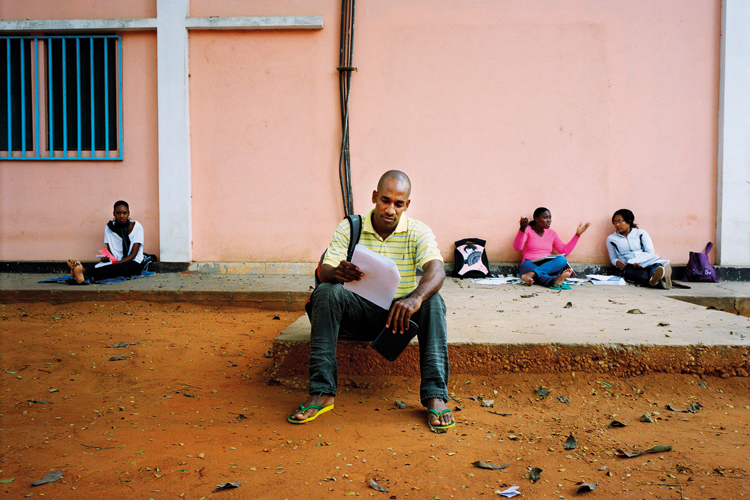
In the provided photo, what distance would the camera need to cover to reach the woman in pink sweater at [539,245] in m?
6.10

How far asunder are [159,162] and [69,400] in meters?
4.63

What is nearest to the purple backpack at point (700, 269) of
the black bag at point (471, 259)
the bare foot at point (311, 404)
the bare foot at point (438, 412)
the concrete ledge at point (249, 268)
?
the concrete ledge at point (249, 268)

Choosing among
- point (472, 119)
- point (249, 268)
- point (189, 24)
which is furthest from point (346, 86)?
point (249, 268)

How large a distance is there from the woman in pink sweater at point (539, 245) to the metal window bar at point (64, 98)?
18.5ft

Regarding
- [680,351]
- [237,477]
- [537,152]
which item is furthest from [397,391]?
[537,152]

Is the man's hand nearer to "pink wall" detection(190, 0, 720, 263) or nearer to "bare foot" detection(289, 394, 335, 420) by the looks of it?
"bare foot" detection(289, 394, 335, 420)

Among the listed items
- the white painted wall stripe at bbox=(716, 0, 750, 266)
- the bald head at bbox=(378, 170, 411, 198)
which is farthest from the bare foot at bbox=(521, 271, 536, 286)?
the bald head at bbox=(378, 170, 411, 198)

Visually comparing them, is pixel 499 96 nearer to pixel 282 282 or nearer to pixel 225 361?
pixel 282 282

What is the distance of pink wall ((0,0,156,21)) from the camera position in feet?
22.5

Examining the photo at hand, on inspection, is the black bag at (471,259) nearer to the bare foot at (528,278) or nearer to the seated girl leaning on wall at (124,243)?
the bare foot at (528,278)

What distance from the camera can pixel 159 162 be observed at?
682 centimetres

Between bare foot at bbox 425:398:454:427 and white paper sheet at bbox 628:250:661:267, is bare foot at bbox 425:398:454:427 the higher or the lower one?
the lower one

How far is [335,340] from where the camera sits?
270 centimetres

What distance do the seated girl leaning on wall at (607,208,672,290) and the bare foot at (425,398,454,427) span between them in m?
4.55
